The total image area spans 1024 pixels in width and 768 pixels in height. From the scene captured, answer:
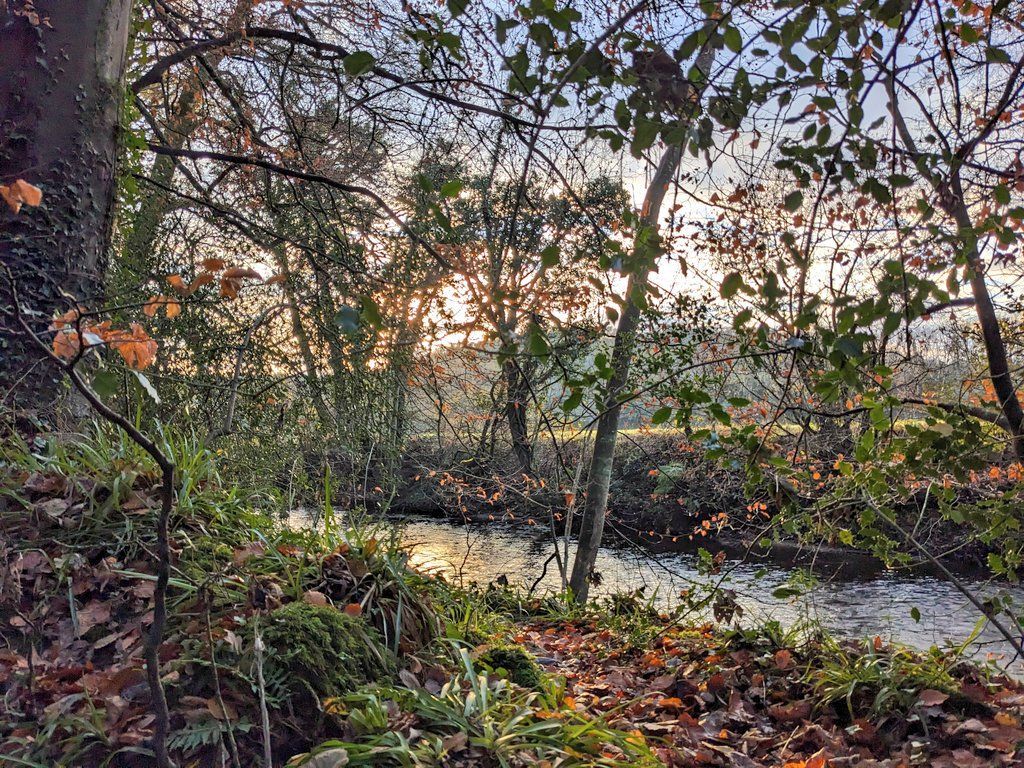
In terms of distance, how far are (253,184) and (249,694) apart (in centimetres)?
523

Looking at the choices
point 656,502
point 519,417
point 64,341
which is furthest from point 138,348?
point 656,502

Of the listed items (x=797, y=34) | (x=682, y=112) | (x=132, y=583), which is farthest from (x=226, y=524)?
(x=797, y=34)

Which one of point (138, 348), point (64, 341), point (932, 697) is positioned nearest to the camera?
point (64, 341)

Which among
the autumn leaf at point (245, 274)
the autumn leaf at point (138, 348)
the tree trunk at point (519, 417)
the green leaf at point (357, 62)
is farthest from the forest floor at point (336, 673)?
the tree trunk at point (519, 417)

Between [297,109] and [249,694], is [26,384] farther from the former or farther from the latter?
[297,109]

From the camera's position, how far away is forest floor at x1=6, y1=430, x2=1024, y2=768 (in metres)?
1.97

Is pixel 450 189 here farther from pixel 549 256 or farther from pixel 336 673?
pixel 336 673

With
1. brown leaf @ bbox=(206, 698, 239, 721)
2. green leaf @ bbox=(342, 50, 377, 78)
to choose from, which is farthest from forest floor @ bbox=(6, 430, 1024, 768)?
green leaf @ bbox=(342, 50, 377, 78)

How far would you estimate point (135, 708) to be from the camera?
198 cm

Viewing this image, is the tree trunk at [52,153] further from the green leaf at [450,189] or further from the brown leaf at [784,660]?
the brown leaf at [784,660]

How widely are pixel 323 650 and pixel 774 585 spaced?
6.67 metres

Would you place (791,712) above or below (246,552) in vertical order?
below

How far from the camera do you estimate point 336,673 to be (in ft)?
7.29

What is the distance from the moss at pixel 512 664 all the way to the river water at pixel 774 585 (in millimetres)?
2333
